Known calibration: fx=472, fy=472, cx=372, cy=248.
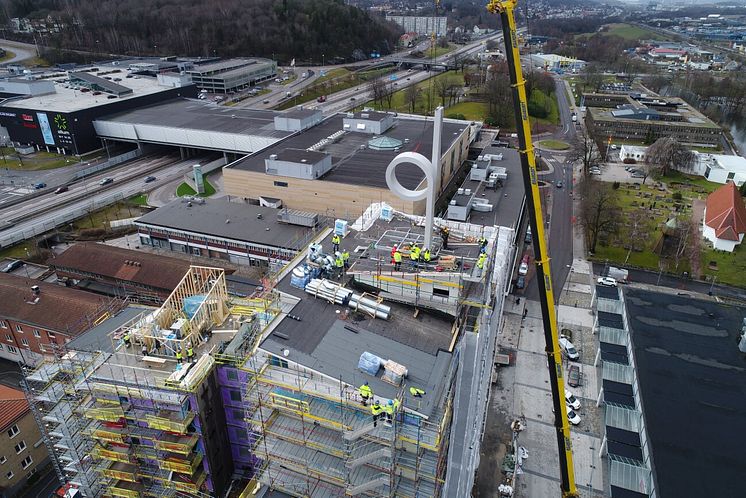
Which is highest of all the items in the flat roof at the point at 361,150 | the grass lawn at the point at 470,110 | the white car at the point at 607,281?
the flat roof at the point at 361,150

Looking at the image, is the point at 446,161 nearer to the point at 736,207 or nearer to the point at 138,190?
the point at 736,207

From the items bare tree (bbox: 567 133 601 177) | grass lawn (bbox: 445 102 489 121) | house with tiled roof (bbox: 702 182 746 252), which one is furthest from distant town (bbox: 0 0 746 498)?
grass lawn (bbox: 445 102 489 121)

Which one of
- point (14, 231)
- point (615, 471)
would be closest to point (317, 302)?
point (615, 471)

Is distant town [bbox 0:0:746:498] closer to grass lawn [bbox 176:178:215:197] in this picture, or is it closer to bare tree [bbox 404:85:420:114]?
grass lawn [bbox 176:178:215:197]

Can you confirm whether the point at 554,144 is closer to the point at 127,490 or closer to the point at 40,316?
the point at 40,316

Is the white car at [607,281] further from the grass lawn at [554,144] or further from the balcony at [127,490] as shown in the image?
the grass lawn at [554,144]

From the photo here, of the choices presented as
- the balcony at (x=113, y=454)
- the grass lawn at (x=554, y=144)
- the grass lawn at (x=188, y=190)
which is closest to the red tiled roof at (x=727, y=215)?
the grass lawn at (x=554, y=144)
